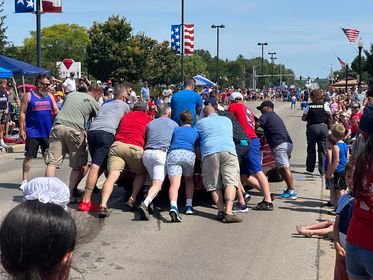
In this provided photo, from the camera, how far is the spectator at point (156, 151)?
787 centimetres

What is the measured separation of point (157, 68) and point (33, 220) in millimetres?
59769

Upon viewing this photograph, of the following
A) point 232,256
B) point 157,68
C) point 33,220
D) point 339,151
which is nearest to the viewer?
point 33,220

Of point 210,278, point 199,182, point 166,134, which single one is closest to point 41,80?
point 166,134

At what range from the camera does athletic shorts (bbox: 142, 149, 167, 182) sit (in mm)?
7968

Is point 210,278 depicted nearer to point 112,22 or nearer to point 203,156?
point 203,156

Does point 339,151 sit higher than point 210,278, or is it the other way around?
point 339,151

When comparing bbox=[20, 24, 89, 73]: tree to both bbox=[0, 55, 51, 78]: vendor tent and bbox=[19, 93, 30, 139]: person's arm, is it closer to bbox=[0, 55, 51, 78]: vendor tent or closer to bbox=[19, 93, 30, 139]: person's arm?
bbox=[0, 55, 51, 78]: vendor tent

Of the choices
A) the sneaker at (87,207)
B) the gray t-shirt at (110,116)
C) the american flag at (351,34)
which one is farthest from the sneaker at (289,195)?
the american flag at (351,34)

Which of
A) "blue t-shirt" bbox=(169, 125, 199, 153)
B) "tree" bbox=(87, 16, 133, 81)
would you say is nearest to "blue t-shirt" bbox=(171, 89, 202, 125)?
"blue t-shirt" bbox=(169, 125, 199, 153)

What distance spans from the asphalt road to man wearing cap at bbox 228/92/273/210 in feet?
0.84

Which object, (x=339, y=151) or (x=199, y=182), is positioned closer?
(x=339, y=151)

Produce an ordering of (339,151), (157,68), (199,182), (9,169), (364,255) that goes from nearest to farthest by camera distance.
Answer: (364,255)
(339,151)
(199,182)
(9,169)
(157,68)

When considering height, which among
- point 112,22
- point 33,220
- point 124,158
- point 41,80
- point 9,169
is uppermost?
point 112,22

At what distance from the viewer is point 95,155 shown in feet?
27.0
